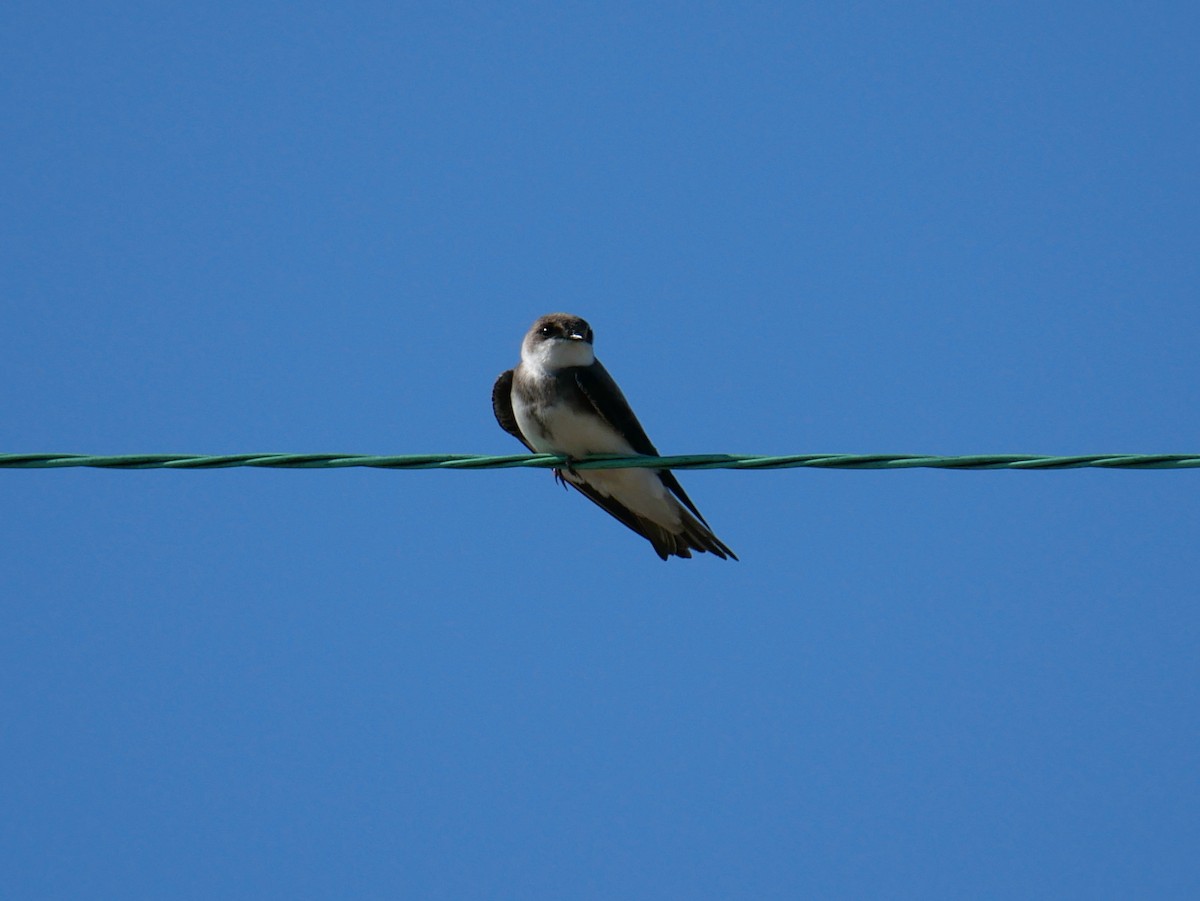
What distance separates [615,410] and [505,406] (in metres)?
0.81

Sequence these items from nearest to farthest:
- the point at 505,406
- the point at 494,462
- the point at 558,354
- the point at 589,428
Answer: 1. the point at 494,462
2. the point at 589,428
3. the point at 558,354
4. the point at 505,406

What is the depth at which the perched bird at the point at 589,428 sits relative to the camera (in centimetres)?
810

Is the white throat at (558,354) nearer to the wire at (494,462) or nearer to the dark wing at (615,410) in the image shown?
the dark wing at (615,410)

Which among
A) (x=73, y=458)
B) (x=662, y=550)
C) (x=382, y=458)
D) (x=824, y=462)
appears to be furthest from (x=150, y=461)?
(x=662, y=550)

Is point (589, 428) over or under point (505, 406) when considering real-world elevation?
under

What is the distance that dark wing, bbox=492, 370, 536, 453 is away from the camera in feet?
28.5

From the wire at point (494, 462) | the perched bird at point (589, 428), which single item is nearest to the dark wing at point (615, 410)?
the perched bird at point (589, 428)

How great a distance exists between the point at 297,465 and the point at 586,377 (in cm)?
277

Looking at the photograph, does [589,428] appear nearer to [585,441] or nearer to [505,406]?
[585,441]

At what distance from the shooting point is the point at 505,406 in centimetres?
872

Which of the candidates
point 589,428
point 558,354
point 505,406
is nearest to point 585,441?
point 589,428

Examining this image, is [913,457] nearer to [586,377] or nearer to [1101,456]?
[1101,456]

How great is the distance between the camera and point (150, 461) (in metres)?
5.54

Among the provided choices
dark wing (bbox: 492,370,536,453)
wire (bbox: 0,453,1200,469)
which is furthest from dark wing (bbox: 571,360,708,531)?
wire (bbox: 0,453,1200,469)
